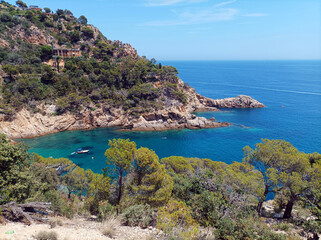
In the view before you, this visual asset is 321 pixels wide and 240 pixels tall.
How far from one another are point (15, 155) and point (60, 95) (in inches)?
1542

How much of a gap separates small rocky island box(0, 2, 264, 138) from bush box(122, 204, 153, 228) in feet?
117

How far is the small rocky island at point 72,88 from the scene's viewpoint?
4175cm

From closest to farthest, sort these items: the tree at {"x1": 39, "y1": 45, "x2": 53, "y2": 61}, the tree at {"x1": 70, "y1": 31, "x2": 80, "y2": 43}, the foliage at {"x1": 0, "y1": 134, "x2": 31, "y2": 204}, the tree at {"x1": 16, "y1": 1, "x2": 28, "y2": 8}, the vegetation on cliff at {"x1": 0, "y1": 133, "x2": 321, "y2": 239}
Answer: the foliage at {"x1": 0, "y1": 134, "x2": 31, "y2": 204}, the vegetation on cliff at {"x1": 0, "y1": 133, "x2": 321, "y2": 239}, the tree at {"x1": 39, "y1": 45, "x2": 53, "y2": 61}, the tree at {"x1": 70, "y1": 31, "x2": 80, "y2": 43}, the tree at {"x1": 16, "y1": 1, "x2": 28, "y2": 8}

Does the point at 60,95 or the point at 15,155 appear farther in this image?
the point at 60,95

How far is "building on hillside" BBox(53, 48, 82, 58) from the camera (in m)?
56.4

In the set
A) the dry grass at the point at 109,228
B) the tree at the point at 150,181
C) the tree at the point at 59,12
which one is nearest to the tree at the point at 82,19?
the tree at the point at 59,12

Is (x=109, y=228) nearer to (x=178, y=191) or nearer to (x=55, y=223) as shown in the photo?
(x=55, y=223)

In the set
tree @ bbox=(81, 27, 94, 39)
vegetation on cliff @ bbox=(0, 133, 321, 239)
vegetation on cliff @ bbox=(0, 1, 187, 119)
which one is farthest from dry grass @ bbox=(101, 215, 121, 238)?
tree @ bbox=(81, 27, 94, 39)

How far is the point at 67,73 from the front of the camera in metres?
49.5

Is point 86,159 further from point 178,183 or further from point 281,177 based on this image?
point 281,177

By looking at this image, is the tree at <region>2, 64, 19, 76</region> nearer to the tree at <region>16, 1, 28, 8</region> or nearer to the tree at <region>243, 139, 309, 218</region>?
the tree at <region>243, 139, 309, 218</region>

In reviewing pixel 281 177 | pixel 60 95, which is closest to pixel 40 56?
pixel 60 95

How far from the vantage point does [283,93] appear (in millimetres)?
82812

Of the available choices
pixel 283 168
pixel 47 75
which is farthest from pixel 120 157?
pixel 47 75
